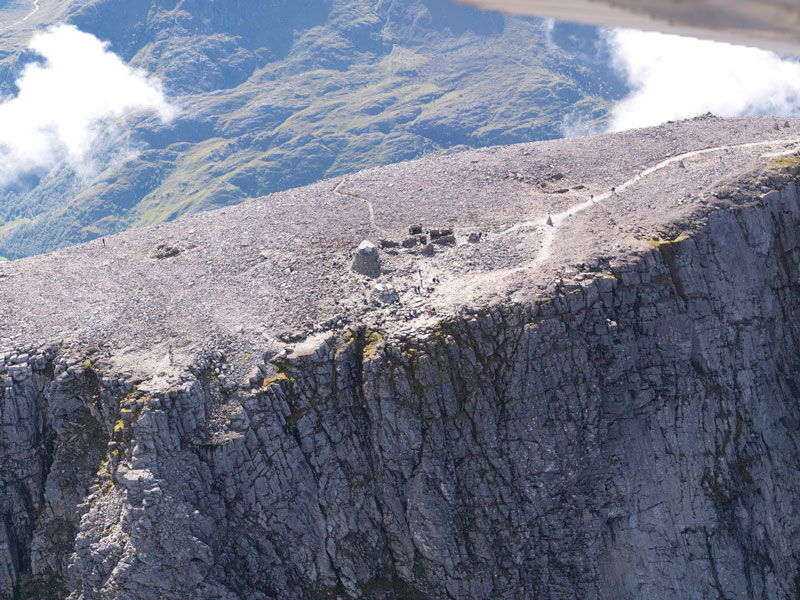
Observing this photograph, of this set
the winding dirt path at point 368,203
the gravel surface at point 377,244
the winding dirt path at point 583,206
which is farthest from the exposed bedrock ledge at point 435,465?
the winding dirt path at point 368,203

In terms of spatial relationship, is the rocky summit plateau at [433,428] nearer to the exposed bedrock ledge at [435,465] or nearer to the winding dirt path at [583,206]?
the exposed bedrock ledge at [435,465]

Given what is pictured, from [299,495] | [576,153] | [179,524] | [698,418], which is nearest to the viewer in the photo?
[179,524]

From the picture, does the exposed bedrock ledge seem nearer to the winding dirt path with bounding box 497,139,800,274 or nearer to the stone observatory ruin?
the winding dirt path with bounding box 497,139,800,274

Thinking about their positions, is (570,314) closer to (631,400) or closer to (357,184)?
(631,400)

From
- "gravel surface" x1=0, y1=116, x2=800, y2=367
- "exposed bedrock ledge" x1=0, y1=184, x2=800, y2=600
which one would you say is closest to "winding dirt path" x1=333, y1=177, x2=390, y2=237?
→ "gravel surface" x1=0, y1=116, x2=800, y2=367

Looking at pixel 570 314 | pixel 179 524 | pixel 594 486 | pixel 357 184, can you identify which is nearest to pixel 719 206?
pixel 570 314
